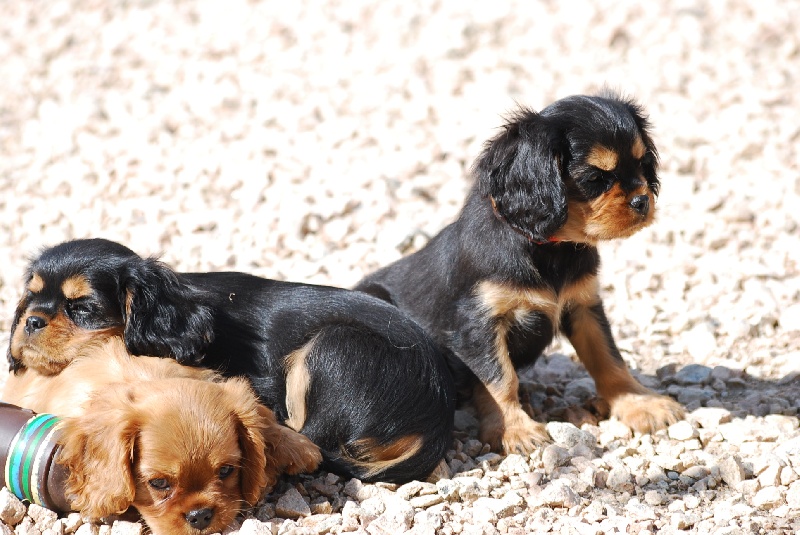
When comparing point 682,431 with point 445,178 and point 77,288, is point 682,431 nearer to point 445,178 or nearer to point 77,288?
point 77,288

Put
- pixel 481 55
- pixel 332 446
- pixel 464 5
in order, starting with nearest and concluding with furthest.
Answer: pixel 332 446 < pixel 481 55 < pixel 464 5

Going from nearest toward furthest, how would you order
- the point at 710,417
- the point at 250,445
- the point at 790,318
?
1. the point at 250,445
2. the point at 710,417
3. the point at 790,318

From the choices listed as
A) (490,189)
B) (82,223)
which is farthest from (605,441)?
(82,223)

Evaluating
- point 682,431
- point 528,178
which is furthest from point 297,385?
point 682,431

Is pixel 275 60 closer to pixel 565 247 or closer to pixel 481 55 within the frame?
pixel 481 55

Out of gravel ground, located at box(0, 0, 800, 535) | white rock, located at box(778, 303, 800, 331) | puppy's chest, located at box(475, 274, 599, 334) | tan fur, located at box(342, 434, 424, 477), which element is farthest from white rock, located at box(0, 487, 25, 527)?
white rock, located at box(778, 303, 800, 331)

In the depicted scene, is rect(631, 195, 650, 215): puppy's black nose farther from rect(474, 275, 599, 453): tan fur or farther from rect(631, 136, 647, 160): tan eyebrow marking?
rect(474, 275, 599, 453): tan fur
